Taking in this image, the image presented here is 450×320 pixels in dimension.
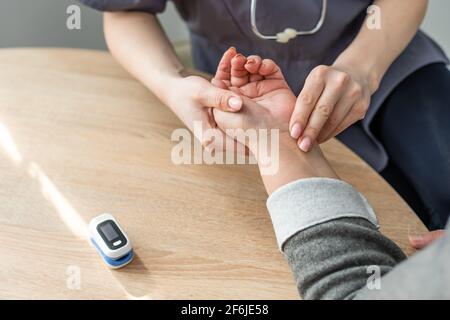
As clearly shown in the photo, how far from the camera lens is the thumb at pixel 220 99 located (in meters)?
0.72

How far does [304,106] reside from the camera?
0.70m

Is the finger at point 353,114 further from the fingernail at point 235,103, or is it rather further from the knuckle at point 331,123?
the fingernail at point 235,103

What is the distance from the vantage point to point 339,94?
0.73 meters

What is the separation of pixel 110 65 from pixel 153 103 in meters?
0.14

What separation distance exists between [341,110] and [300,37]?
0.20 meters

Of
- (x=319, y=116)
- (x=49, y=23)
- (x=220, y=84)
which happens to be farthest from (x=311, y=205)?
(x=49, y=23)

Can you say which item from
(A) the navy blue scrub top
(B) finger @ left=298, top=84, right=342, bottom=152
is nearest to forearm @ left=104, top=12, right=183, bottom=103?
(A) the navy blue scrub top

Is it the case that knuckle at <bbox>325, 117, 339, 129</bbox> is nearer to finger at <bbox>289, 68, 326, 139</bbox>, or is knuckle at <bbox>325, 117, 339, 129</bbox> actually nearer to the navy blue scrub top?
finger at <bbox>289, 68, 326, 139</bbox>

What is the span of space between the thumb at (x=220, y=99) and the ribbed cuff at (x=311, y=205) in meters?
0.15

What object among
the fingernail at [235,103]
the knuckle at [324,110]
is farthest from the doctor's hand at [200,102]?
the knuckle at [324,110]

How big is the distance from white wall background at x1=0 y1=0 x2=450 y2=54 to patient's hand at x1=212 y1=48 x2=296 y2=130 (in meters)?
0.69

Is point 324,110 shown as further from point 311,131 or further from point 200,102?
point 200,102
